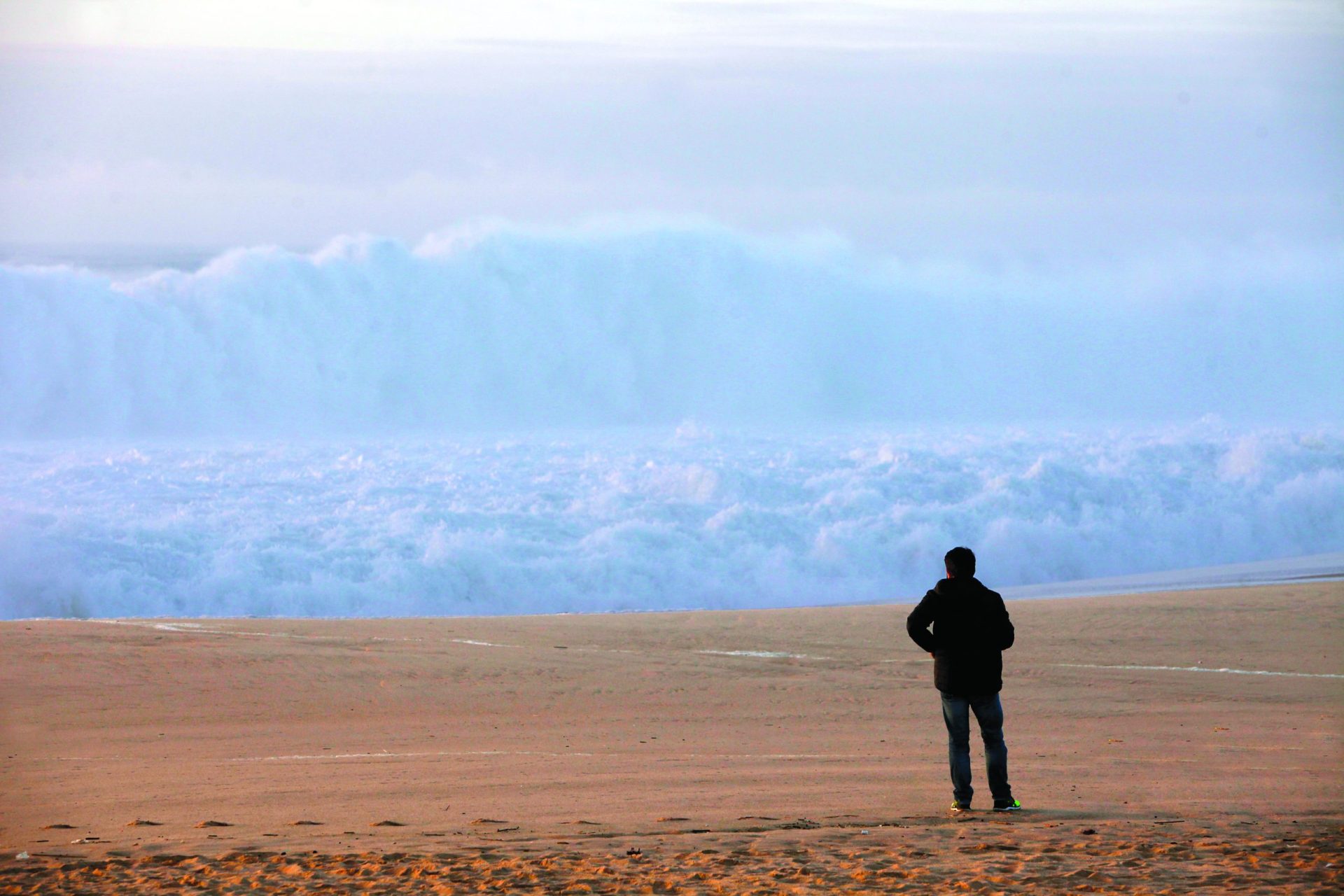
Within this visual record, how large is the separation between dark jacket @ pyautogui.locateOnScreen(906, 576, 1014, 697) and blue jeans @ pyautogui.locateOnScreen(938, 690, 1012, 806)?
0.12 meters

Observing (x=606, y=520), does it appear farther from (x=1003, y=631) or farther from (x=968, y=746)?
(x=1003, y=631)


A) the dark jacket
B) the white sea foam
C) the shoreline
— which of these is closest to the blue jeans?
the dark jacket

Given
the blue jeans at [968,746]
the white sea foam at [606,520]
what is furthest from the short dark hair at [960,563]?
the white sea foam at [606,520]

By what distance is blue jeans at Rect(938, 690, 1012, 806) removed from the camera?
643cm

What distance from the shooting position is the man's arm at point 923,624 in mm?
6234

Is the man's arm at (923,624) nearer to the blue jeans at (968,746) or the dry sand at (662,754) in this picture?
the blue jeans at (968,746)

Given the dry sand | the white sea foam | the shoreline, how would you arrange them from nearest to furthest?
the dry sand, the shoreline, the white sea foam

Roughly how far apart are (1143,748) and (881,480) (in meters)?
20.0

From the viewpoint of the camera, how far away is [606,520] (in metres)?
25.1

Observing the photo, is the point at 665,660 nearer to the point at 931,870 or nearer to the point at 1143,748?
the point at 1143,748

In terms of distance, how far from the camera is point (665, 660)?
1201 centimetres

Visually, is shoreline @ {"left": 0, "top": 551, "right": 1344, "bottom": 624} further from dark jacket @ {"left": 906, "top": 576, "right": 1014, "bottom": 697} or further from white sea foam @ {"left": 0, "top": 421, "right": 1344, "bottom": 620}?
dark jacket @ {"left": 906, "top": 576, "right": 1014, "bottom": 697}

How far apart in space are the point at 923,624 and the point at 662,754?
245 centimetres

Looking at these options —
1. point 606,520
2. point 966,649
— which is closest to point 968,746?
point 966,649
